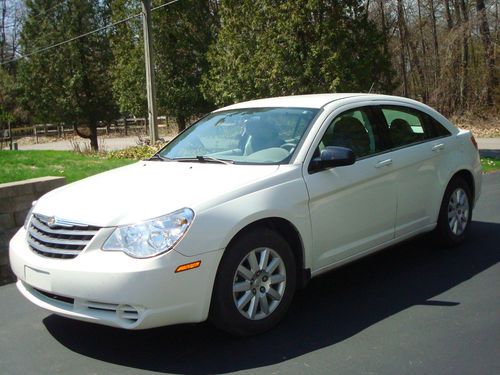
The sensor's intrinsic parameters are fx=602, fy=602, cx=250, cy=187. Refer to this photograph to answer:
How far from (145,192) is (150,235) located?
0.50 metres

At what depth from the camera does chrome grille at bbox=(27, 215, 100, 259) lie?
3.78m

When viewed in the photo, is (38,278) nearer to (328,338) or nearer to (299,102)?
(328,338)

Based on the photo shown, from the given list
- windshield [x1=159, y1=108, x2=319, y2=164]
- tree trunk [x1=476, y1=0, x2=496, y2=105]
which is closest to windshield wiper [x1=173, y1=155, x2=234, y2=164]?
windshield [x1=159, y1=108, x2=319, y2=164]

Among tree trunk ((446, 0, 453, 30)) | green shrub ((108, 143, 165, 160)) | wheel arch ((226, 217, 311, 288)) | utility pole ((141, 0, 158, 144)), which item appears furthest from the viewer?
tree trunk ((446, 0, 453, 30))

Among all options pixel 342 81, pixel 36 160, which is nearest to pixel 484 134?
pixel 342 81

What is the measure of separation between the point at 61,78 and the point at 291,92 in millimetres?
20127

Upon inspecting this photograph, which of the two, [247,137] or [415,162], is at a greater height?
[247,137]

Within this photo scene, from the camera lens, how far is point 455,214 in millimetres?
6039

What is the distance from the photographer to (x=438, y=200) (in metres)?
5.74

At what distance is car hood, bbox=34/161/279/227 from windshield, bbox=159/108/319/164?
8.2 inches

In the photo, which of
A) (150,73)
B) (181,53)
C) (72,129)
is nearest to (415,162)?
(150,73)

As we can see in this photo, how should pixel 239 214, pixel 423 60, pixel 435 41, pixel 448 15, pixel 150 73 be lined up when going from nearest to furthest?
pixel 239 214 < pixel 150 73 < pixel 435 41 < pixel 448 15 < pixel 423 60

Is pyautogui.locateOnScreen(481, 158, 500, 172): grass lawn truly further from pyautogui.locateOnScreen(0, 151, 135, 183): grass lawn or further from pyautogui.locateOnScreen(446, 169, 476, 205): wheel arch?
pyautogui.locateOnScreen(0, 151, 135, 183): grass lawn

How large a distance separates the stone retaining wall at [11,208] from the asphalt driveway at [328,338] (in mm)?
713
